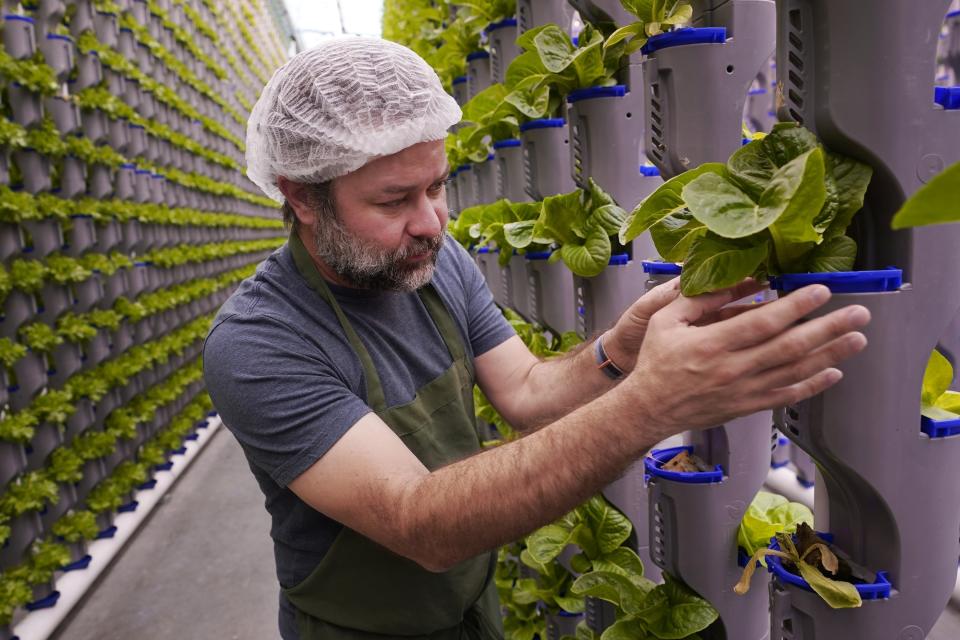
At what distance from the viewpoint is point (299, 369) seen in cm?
113

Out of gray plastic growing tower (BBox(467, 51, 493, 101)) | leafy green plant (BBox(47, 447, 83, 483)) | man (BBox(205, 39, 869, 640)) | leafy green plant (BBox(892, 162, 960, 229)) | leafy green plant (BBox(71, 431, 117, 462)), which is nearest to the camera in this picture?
leafy green plant (BBox(892, 162, 960, 229))

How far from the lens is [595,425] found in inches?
33.1

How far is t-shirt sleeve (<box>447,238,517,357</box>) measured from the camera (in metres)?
1.54

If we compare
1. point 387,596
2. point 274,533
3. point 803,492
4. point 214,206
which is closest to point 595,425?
point 387,596

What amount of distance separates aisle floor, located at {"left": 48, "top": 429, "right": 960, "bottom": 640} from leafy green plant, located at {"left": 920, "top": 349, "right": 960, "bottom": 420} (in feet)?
6.37

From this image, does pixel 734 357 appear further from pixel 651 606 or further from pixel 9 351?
pixel 9 351

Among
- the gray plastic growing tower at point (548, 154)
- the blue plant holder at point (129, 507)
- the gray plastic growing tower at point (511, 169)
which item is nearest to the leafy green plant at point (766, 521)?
the gray plastic growing tower at point (548, 154)

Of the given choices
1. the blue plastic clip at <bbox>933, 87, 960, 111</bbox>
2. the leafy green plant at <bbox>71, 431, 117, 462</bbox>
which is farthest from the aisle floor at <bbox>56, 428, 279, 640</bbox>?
the blue plastic clip at <bbox>933, 87, 960, 111</bbox>

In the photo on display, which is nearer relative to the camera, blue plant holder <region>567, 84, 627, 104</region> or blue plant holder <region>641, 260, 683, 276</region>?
blue plant holder <region>641, 260, 683, 276</region>

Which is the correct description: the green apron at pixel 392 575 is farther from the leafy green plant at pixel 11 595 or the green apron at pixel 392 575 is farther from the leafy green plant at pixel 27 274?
the leafy green plant at pixel 27 274

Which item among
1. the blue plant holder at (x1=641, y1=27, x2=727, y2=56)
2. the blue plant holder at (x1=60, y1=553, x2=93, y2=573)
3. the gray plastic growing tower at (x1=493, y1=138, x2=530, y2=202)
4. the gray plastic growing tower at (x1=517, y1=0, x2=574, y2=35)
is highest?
the gray plastic growing tower at (x1=517, y1=0, x2=574, y2=35)

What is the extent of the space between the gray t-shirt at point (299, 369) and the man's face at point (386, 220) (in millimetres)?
86

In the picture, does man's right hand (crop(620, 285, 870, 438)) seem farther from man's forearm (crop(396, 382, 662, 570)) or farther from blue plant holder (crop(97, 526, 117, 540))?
blue plant holder (crop(97, 526, 117, 540))

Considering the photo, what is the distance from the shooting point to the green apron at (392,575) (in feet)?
4.12
